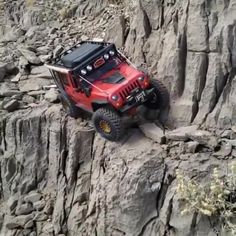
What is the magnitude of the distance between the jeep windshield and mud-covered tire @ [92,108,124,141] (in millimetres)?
813

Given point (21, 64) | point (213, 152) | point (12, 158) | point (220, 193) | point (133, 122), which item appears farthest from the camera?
point (21, 64)

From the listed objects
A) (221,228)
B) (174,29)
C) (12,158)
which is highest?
(174,29)

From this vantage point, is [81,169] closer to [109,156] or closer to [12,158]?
[109,156]

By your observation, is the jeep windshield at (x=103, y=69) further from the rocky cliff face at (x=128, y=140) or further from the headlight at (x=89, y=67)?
the rocky cliff face at (x=128, y=140)

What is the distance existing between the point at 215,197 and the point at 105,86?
10.5 feet

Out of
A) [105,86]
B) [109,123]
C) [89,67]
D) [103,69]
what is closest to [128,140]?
→ [109,123]

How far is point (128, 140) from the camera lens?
8594mm

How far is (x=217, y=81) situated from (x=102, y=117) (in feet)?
7.89

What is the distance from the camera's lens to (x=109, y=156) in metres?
8.64

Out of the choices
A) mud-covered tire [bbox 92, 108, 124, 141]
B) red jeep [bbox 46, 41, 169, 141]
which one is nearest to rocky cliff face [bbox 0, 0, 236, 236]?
mud-covered tire [bbox 92, 108, 124, 141]

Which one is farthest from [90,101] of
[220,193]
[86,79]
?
[220,193]

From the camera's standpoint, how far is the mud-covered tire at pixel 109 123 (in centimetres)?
819

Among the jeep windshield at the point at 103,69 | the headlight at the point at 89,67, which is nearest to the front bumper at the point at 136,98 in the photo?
the jeep windshield at the point at 103,69

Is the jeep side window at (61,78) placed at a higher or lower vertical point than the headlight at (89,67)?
lower
